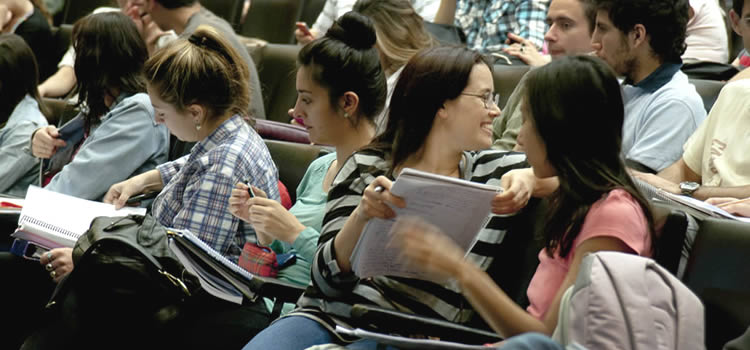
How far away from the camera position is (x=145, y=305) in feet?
7.39

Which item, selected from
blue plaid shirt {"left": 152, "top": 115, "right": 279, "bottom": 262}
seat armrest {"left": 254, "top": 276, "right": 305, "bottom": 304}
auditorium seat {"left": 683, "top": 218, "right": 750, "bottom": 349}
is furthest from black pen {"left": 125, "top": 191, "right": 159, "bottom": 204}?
auditorium seat {"left": 683, "top": 218, "right": 750, "bottom": 349}

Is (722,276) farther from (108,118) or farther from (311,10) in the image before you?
(311,10)

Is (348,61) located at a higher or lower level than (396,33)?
higher

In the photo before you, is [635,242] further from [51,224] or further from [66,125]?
[66,125]

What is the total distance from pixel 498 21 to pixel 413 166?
2060 millimetres

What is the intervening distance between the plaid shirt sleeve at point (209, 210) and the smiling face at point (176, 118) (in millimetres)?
230

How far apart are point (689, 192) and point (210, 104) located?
1335 millimetres

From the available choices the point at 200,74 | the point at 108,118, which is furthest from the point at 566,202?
the point at 108,118

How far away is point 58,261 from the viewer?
8.21ft

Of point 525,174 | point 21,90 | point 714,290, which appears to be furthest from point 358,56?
point 21,90

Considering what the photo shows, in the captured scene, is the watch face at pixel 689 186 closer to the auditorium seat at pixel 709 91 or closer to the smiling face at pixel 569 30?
the auditorium seat at pixel 709 91

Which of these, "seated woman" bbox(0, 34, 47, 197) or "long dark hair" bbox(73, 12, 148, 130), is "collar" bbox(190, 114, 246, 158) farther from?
"seated woman" bbox(0, 34, 47, 197)

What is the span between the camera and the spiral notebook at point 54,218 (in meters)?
2.56

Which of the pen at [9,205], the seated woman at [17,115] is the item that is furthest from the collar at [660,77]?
the seated woman at [17,115]
